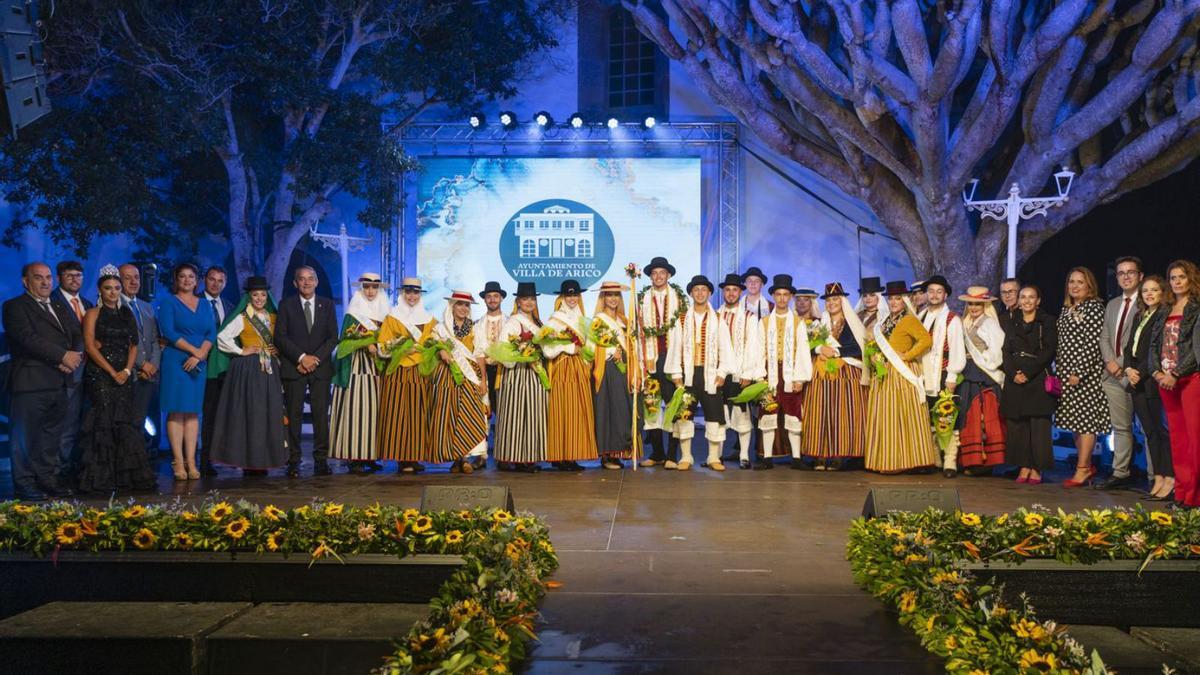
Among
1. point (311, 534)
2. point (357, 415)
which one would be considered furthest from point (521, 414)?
point (311, 534)

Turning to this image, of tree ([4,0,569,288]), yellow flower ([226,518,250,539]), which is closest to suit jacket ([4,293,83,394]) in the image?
Answer: yellow flower ([226,518,250,539])

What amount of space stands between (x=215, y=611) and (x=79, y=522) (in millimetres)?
780

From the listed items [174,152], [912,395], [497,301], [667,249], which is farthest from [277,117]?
[912,395]

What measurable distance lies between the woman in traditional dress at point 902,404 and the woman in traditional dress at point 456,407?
3.14 meters

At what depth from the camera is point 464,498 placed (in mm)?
4691

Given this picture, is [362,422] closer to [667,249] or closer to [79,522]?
[79,522]

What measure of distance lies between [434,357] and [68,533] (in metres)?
4.16

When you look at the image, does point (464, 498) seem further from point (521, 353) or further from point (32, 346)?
point (32, 346)

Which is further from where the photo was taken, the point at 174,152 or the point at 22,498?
the point at 174,152

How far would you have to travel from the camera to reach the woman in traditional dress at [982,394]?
792 cm

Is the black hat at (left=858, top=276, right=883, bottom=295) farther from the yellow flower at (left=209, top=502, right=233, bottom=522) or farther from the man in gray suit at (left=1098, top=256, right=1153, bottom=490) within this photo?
the yellow flower at (left=209, top=502, right=233, bottom=522)

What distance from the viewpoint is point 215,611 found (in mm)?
3898

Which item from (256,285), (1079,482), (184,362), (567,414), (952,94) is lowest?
(1079,482)

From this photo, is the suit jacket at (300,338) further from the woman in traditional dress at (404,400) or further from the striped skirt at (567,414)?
the striped skirt at (567,414)
